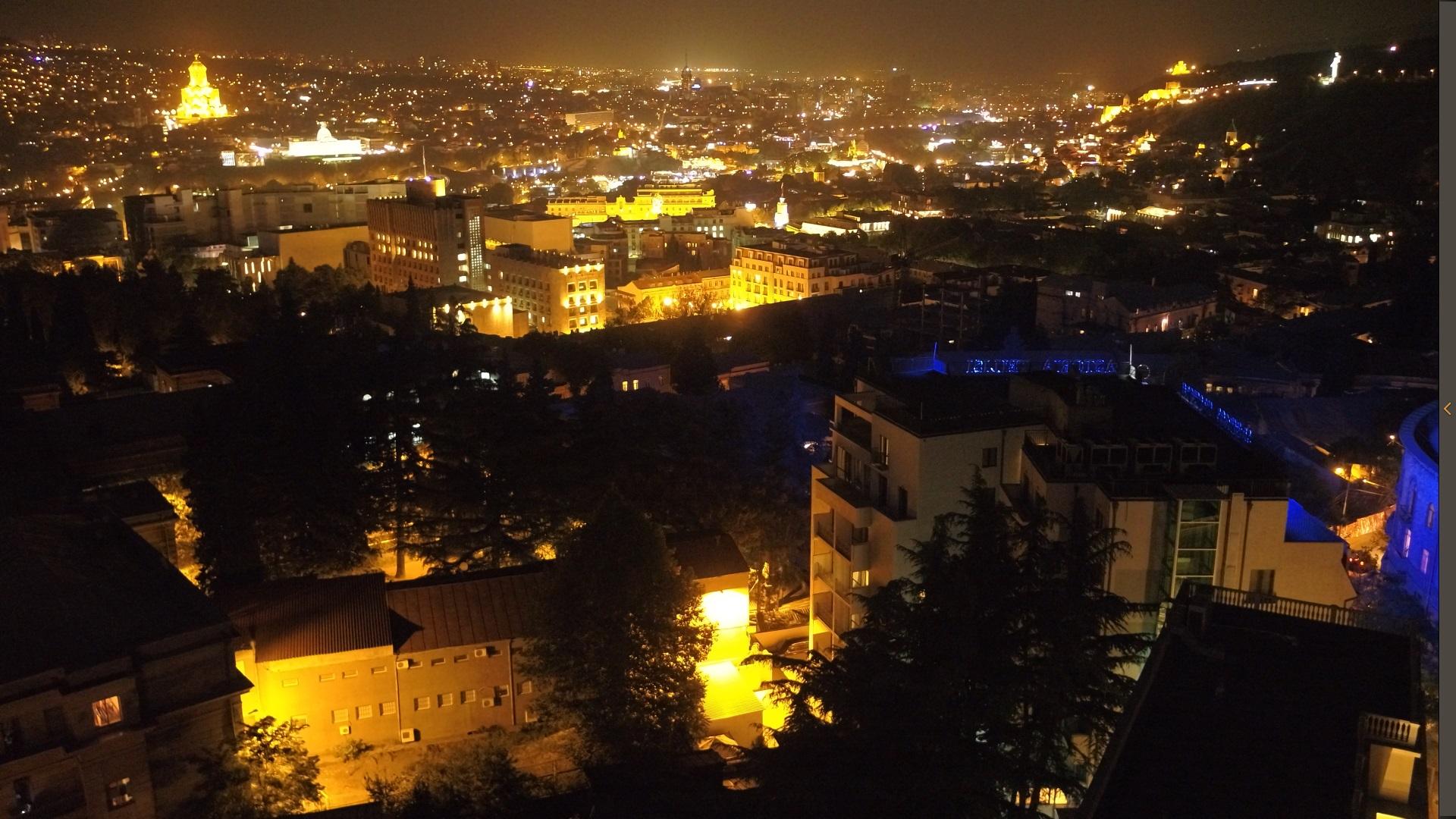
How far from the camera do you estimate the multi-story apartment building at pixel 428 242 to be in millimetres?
23047

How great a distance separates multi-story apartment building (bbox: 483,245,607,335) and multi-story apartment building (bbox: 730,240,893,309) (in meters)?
2.82

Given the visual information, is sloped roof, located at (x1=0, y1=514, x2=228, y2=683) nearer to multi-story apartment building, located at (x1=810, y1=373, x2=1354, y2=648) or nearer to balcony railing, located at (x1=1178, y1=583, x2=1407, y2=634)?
multi-story apartment building, located at (x1=810, y1=373, x2=1354, y2=648)

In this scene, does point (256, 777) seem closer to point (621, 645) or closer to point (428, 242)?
point (621, 645)

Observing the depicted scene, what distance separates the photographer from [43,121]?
123ft

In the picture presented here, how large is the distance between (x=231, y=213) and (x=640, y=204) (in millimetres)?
12846

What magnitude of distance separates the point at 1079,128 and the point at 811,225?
84.9 ft

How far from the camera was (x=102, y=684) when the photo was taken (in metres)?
3.99

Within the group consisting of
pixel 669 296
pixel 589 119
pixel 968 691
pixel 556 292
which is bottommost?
pixel 669 296

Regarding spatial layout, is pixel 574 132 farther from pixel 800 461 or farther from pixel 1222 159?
pixel 800 461

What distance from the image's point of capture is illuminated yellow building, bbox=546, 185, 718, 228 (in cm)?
3372

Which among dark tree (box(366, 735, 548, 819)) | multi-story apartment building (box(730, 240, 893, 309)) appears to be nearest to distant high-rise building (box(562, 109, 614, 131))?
multi-story apartment building (box(730, 240, 893, 309))

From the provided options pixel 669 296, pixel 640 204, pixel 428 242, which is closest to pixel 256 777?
pixel 669 296

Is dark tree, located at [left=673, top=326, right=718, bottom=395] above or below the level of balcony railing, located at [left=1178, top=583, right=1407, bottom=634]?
below

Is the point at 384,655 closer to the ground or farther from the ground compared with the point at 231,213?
closer to the ground
